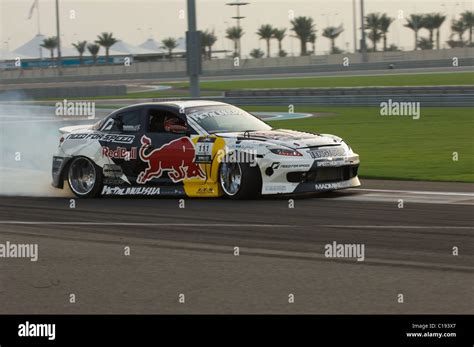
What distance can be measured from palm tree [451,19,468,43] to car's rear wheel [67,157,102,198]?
352ft

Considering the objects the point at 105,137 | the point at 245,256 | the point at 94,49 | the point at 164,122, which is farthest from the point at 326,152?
the point at 94,49

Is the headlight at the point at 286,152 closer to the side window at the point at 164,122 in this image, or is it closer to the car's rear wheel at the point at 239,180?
the car's rear wheel at the point at 239,180

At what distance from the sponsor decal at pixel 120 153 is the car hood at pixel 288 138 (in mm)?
1330

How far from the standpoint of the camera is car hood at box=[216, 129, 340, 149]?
1357 cm

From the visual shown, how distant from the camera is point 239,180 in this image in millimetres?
13523

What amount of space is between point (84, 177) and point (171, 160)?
1.65m

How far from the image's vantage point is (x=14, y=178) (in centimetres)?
1777

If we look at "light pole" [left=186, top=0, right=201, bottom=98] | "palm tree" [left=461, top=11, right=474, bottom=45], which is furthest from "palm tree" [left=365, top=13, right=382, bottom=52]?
"light pole" [left=186, top=0, right=201, bottom=98]

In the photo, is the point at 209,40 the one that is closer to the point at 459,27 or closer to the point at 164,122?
the point at 459,27

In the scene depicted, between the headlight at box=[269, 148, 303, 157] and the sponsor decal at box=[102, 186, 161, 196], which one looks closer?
the headlight at box=[269, 148, 303, 157]

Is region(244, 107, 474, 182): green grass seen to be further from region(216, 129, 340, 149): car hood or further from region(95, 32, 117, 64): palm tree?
region(95, 32, 117, 64): palm tree

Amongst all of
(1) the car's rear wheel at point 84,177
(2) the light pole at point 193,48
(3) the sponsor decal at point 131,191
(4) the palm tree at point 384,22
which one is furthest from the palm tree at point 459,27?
(3) the sponsor decal at point 131,191

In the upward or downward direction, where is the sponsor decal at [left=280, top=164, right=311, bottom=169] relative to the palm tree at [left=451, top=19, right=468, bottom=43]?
downward

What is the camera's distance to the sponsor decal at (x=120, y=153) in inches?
567
